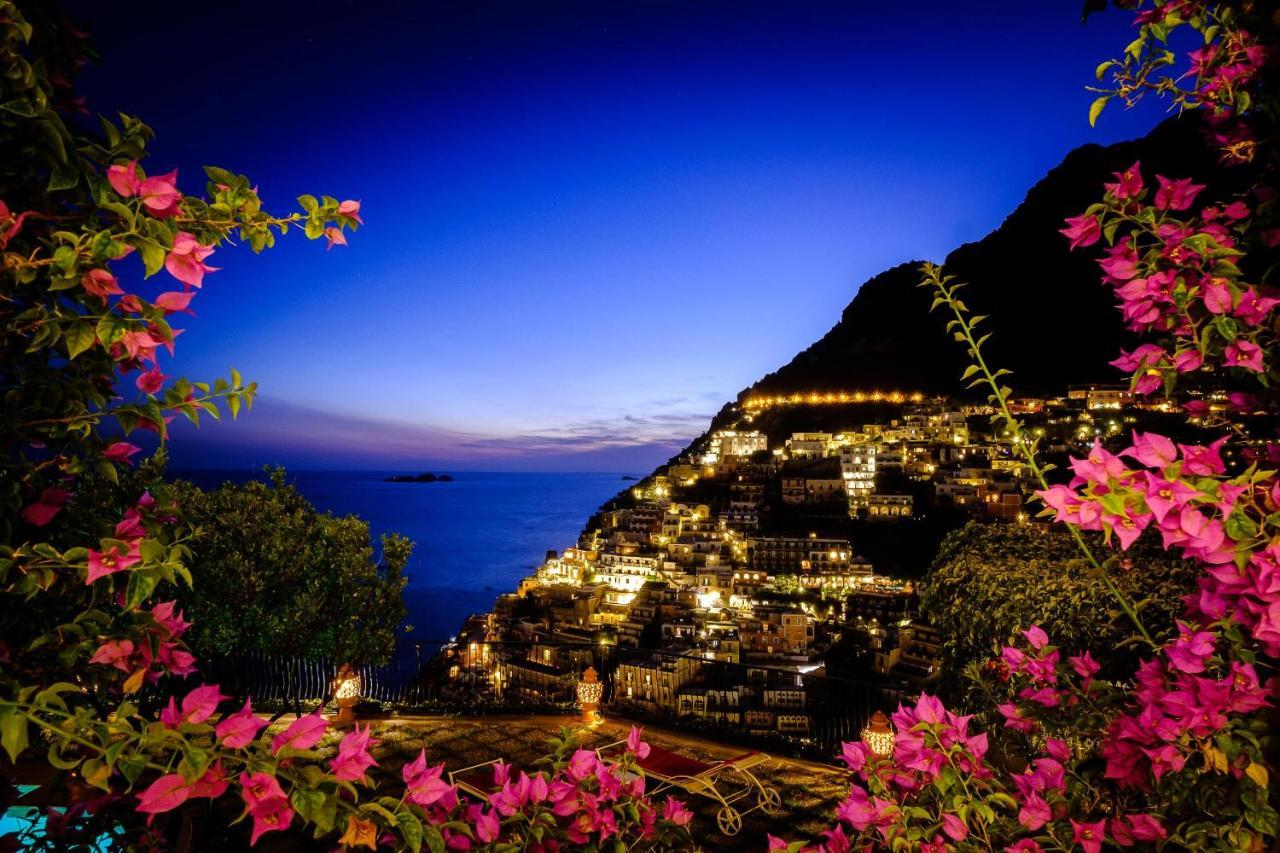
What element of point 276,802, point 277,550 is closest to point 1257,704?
point 276,802

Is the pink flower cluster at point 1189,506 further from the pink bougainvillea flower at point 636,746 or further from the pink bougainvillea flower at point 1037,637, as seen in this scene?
the pink bougainvillea flower at point 636,746

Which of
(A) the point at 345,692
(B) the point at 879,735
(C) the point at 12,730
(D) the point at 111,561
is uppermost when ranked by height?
(D) the point at 111,561

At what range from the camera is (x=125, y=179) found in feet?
2.95

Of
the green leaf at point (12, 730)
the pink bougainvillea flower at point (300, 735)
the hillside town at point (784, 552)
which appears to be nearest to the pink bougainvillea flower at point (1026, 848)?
the pink bougainvillea flower at point (300, 735)

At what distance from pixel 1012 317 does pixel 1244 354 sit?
3430 inches

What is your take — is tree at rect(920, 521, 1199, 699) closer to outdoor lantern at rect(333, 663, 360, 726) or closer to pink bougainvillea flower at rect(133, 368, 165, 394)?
pink bougainvillea flower at rect(133, 368, 165, 394)

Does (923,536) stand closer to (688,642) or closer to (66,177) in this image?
(688,642)

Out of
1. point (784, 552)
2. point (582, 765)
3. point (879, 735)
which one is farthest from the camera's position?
point (784, 552)

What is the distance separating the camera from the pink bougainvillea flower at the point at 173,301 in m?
0.99

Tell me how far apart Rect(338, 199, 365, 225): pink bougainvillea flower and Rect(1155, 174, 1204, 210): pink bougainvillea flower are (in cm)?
140

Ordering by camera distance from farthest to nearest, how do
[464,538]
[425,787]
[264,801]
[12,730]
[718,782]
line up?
[464,538] < [718,782] < [425,787] < [264,801] < [12,730]

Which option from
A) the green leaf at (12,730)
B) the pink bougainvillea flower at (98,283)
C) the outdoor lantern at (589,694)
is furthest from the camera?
the outdoor lantern at (589,694)

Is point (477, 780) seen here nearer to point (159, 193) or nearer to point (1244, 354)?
point (159, 193)

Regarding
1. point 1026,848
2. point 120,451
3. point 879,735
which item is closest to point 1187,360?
point 1026,848
